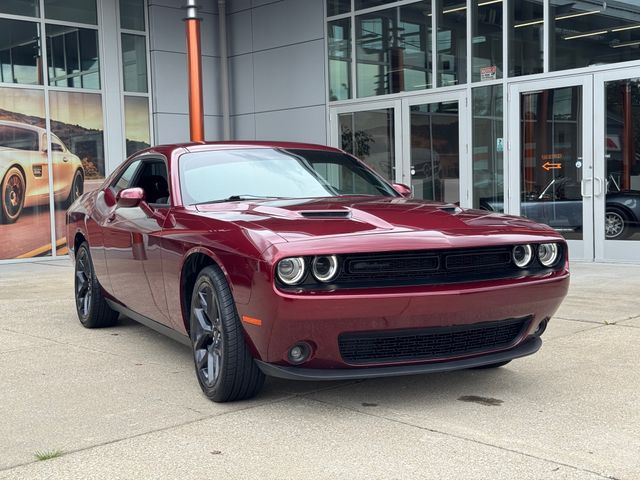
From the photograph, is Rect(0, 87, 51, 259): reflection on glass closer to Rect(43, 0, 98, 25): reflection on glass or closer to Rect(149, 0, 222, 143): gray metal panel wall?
Rect(43, 0, 98, 25): reflection on glass

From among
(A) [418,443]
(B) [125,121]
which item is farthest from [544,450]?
(B) [125,121]

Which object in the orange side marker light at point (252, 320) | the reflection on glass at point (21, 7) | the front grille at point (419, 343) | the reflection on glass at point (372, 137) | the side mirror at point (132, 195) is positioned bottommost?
the front grille at point (419, 343)

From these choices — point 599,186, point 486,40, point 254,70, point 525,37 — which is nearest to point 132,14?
point 254,70

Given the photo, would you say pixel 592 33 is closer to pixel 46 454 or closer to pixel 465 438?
pixel 465 438

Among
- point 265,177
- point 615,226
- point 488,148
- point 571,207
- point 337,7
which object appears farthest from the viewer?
point 337,7

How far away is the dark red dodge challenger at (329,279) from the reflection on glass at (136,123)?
10114mm

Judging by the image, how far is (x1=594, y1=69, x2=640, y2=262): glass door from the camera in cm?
1086

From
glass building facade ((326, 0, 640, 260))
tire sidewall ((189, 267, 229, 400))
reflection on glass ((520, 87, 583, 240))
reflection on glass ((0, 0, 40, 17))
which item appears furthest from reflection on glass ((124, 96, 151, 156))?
tire sidewall ((189, 267, 229, 400))

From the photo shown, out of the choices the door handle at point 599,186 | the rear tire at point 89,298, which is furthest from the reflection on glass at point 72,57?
the door handle at point 599,186

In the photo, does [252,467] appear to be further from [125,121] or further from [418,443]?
[125,121]

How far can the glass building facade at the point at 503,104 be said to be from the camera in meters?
11.1

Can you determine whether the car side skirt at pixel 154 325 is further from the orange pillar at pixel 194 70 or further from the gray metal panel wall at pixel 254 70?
the gray metal panel wall at pixel 254 70

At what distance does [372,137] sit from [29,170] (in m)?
5.74

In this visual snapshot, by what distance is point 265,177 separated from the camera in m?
5.28
